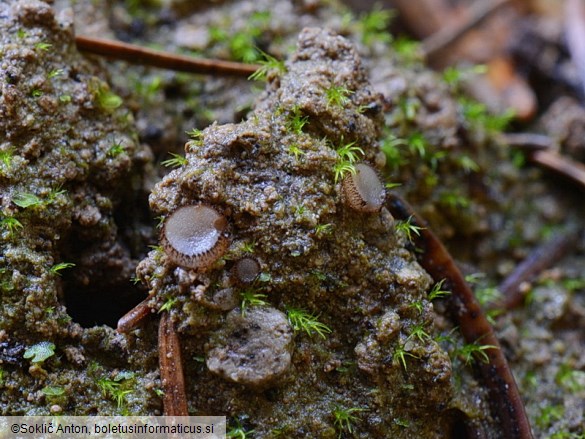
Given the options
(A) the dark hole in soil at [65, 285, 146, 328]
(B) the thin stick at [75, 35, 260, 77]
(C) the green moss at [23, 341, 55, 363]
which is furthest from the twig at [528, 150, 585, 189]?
(C) the green moss at [23, 341, 55, 363]

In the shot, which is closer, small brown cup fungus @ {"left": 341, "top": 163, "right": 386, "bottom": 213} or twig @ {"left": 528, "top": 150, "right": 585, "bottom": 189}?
small brown cup fungus @ {"left": 341, "top": 163, "right": 386, "bottom": 213}

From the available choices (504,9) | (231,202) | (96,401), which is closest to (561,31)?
(504,9)

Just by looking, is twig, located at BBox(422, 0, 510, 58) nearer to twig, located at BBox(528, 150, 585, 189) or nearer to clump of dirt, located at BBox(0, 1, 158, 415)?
twig, located at BBox(528, 150, 585, 189)

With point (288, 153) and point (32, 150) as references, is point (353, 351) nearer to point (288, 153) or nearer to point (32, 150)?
point (288, 153)

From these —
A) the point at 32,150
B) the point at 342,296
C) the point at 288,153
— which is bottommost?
the point at 342,296

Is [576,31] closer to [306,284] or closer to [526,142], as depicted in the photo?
[526,142]

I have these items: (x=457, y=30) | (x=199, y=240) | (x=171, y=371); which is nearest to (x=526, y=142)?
(x=457, y=30)
